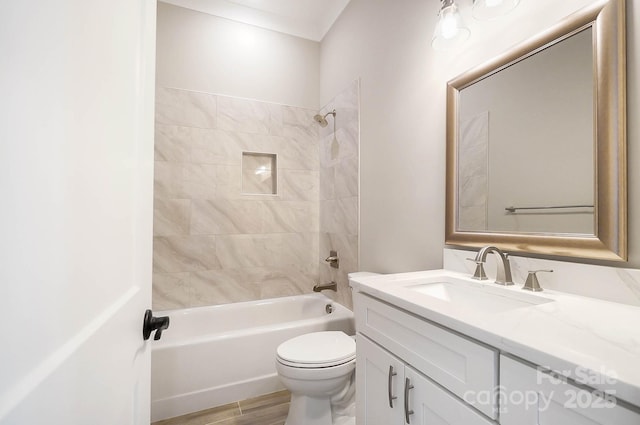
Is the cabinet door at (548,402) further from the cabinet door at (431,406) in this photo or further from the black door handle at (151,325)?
the black door handle at (151,325)

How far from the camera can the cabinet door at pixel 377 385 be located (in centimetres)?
85

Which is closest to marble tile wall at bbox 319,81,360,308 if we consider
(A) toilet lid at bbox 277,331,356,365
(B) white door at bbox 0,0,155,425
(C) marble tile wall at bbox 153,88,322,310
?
(C) marble tile wall at bbox 153,88,322,310

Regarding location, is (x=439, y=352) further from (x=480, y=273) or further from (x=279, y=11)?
(x=279, y=11)

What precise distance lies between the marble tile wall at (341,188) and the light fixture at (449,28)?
3.05ft

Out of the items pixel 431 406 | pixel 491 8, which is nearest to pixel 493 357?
pixel 431 406

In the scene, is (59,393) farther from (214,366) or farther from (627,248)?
(214,366)

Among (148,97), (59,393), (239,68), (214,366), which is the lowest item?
(214,366)

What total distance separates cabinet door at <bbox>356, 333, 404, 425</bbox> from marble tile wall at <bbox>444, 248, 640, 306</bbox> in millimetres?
554

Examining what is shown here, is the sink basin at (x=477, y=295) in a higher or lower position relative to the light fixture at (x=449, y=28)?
lower

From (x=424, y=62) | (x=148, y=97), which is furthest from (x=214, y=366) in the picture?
(x=424, y=62)

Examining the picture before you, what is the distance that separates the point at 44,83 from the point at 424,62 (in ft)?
5.33

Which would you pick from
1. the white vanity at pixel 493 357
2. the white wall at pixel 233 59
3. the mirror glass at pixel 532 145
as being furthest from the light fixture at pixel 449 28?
the white wall at pixel 233 59

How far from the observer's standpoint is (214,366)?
69.9 inches

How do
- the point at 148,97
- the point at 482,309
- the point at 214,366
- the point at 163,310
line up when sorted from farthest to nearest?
the point at 163,310 → the point at 214,366 → the point at 482,309 → the point at 148,97
